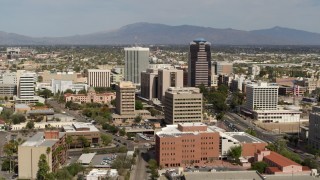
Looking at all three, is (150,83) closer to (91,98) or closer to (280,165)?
(91,98)

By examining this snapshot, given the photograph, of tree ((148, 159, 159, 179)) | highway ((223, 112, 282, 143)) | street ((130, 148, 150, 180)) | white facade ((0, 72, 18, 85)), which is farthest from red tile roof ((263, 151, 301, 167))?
white facade ((0, 72, 18, 85))

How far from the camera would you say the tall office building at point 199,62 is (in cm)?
7444

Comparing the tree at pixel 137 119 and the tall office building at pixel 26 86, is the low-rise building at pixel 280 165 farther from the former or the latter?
the tall office building at pixel 26 86

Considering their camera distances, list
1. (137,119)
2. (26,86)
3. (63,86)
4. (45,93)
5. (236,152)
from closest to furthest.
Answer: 1. (236,152)
2. (137,119)
3. (26,86)
4. (45,93)
5. (63,86)

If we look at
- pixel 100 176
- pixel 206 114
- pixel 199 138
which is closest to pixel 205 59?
pixel 206 114

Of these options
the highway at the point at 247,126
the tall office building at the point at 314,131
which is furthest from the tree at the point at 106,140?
the tall office building at the point at 314,131

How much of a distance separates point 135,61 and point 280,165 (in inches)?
1899

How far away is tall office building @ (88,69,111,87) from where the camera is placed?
80.8 meters

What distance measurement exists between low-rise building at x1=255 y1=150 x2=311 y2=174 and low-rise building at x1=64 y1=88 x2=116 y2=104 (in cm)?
3553

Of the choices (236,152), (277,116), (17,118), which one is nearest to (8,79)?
(17,118)

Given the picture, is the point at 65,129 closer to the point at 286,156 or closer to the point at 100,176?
the point at 100,176

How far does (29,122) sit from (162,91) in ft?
63.3

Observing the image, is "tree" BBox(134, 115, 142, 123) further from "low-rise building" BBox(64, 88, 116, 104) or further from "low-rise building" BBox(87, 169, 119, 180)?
"low-rise building" BBox(87, 169, 119, 180)

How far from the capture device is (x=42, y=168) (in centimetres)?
3155
